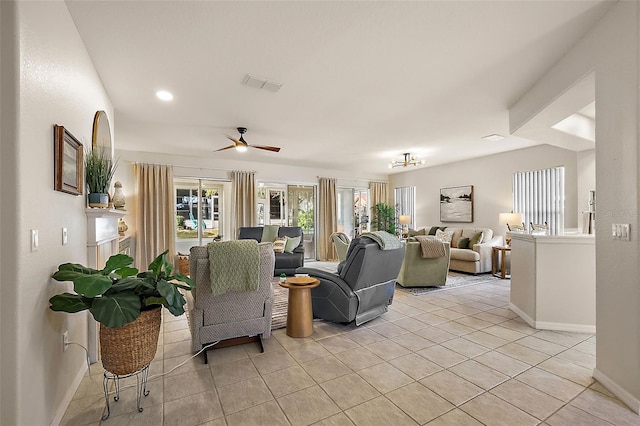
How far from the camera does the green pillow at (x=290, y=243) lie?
6059 mm

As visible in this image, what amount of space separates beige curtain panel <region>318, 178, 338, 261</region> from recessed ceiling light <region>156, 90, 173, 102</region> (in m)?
5.01

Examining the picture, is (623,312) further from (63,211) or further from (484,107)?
(63,211)

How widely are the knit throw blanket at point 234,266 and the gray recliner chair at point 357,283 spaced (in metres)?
0.95

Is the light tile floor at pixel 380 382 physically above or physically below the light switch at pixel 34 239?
below

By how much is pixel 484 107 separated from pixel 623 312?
2.68 m

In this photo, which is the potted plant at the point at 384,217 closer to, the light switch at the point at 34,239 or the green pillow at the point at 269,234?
the green pillow at the point at 269,234

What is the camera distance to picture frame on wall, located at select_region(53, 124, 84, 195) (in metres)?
1.77

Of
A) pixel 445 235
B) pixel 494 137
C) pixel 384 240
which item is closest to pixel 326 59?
pixel 384 240

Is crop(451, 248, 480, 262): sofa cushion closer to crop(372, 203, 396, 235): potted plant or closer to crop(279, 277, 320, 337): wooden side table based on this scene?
crop(372, 203, 396, 235): potted plant

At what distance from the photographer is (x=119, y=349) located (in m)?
1.80

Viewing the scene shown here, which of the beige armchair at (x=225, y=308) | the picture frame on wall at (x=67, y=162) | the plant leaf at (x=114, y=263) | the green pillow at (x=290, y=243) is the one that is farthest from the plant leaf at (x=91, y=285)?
the green pillow at (x=290, y=243)

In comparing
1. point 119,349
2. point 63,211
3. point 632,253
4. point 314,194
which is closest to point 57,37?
point 63,211

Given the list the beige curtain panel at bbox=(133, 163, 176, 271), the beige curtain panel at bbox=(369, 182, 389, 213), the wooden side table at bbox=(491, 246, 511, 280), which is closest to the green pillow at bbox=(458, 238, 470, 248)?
the wooden side table at bbox=(491, 246, 511, 280)

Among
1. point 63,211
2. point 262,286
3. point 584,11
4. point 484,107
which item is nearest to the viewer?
point 63,211
